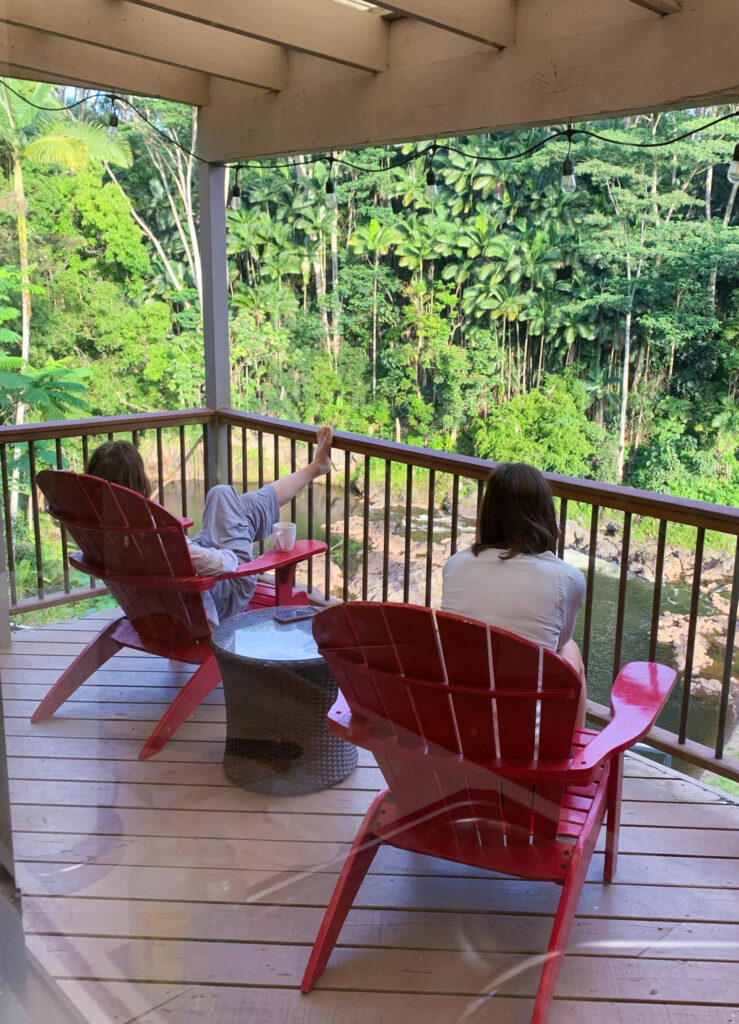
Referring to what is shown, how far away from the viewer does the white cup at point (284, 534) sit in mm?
2385

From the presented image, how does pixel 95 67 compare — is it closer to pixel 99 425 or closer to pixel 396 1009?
pixel 99 425

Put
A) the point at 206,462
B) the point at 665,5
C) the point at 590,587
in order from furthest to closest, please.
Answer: the point at 590,587
the point at 665,5
the point at 206,462

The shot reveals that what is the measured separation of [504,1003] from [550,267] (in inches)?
56.7

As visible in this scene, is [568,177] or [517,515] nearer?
[517,515]

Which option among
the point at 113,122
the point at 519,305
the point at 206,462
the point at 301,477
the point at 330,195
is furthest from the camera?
the point at 301,477

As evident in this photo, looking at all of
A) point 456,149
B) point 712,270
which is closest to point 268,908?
point 712,270

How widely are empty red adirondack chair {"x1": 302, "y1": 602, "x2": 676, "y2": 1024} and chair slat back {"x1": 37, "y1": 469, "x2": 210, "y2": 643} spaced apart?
18.5 inches

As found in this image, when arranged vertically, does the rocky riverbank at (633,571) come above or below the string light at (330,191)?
below

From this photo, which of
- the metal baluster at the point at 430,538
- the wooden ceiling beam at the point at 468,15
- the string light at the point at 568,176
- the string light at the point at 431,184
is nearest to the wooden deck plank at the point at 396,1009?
the metal baluster at the point at 430,538

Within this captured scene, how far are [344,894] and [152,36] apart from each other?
148cm

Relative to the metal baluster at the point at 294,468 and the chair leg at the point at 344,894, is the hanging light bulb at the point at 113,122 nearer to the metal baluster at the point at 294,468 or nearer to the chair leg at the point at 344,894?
the chair leg at the point at 344,894

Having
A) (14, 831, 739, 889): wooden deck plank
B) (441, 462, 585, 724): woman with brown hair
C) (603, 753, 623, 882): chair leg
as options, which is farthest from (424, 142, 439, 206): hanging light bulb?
(14, 831, 739, 889): wooden deck plank

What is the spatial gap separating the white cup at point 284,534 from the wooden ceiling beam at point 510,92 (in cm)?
98

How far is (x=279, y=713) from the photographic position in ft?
6.00
